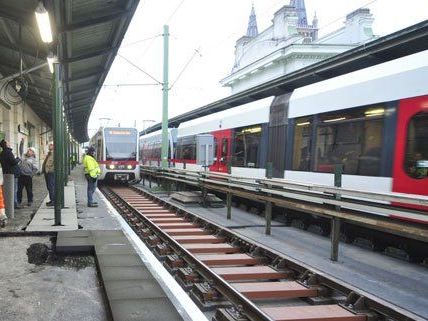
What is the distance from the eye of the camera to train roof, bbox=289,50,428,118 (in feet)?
25.6

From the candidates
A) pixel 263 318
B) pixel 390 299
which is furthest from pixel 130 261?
pixel 390 299

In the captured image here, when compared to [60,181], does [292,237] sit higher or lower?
lower

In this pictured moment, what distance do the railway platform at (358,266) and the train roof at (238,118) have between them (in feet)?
12.0

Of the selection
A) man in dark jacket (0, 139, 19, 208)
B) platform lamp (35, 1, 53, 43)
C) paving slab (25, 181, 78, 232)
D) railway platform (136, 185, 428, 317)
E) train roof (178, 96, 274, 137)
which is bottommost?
railway platform (136, 185, 428, 317)

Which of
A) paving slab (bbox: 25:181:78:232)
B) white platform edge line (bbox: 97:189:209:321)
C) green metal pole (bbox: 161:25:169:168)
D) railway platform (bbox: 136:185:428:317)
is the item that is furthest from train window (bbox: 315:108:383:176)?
green metal pole (bbox: 161:25:169:168)

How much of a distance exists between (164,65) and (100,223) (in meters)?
12.0

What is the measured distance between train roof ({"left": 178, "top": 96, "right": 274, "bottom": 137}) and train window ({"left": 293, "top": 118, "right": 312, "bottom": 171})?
1.86 m

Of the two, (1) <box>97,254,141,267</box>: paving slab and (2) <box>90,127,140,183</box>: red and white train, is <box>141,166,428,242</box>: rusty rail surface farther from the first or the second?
(2) <box>90,127,140,183</box>: red and white train

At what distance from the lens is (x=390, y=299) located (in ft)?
19.2

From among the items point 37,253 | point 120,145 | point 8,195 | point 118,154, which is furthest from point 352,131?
point 120,145

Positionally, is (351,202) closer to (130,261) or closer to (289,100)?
(130,261)

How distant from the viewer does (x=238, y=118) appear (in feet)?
50.9

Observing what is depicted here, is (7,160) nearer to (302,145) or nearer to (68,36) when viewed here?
(68,36)

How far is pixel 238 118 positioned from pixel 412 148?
26.7 ft
